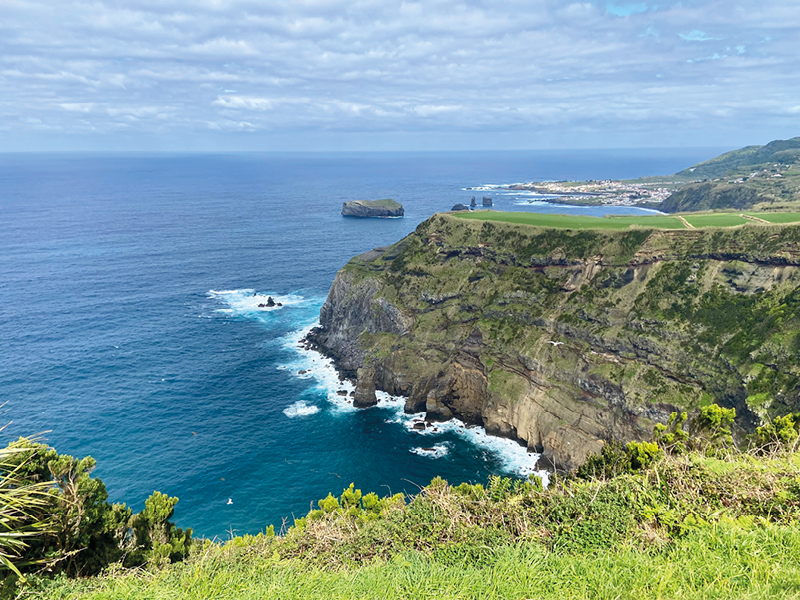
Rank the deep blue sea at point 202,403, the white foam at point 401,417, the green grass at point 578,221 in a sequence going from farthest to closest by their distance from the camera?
the green grass at point 578,221
the white foam at point 401,417
the deep blue sea at point 202,403

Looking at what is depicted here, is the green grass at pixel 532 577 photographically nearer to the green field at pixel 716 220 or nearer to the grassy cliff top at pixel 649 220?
the grassy cliff top at pixel 649 220

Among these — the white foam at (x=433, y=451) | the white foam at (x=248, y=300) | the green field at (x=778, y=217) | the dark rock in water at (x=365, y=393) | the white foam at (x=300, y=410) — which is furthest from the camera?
the white foam at (x=248, y=300)

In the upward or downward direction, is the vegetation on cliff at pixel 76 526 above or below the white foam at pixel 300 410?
above

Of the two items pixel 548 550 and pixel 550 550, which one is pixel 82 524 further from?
pixel 550 550

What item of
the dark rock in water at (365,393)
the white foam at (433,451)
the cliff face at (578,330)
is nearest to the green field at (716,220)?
the cliff face at (578,330)

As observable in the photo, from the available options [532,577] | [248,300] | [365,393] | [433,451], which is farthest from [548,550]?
[248,300]

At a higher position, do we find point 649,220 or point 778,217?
point 778,217
